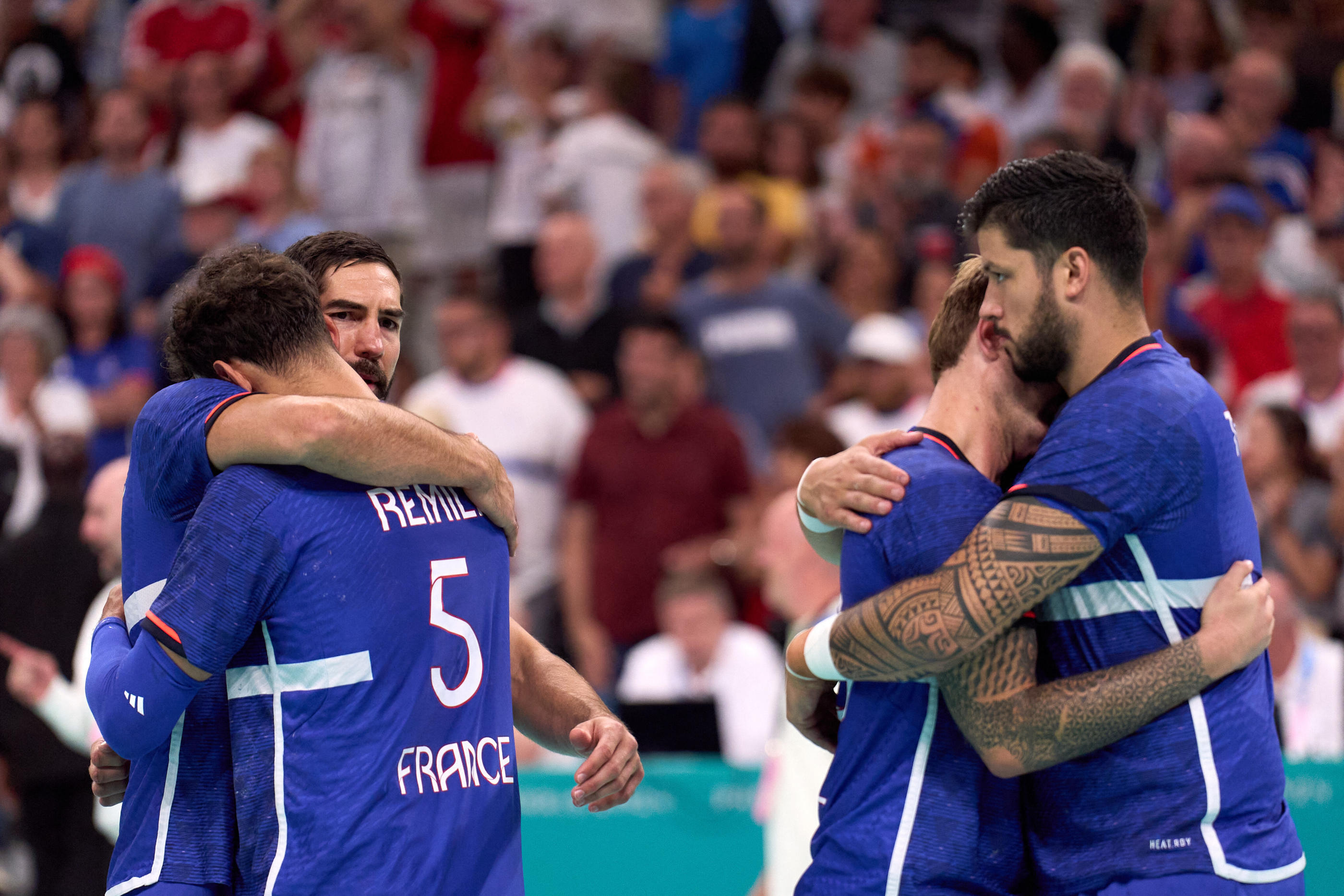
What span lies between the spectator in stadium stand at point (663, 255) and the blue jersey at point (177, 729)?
302 inches

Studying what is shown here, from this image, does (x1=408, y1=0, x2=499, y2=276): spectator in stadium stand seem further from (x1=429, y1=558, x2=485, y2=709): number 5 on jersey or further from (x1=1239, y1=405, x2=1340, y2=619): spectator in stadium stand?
(x1=429, y1=558, x2=485, y2=709): number 5 on jersey

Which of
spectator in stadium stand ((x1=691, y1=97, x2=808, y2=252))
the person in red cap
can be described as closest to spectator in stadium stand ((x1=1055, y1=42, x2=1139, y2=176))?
spectator in stadium stand ((x1=691, y1=97, x2=808, y2=252))

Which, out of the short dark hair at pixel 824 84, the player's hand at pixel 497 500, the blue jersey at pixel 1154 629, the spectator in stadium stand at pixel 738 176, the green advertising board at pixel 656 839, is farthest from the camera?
the short dark hair at pixel 824 84

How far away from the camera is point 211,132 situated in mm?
13383

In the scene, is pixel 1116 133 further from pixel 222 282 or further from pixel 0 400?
pixel 222 282

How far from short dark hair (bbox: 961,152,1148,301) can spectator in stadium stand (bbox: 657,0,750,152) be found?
10.2m

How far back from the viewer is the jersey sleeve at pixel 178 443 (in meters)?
3.43

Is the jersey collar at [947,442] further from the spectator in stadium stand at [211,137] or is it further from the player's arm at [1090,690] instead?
the spectator in stadium stand at [211,137]

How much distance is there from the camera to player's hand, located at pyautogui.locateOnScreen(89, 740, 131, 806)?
379 centimetres

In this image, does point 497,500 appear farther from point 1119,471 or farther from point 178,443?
point 1119,471

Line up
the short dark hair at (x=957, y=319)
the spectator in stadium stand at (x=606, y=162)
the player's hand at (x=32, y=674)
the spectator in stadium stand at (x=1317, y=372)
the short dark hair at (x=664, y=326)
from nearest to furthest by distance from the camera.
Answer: the short dark hair at (x=957, y=319), the player's hand at (x=32, y=674), the spectator in stadium stand at (x=1317, y=372), the short dark hair at (x=664, y=326), the spectator in stadium stand at (x=606, y=162)

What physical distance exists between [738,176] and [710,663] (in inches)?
184

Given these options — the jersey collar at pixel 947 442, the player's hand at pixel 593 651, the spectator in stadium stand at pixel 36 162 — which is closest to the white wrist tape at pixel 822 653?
the jersey collar at pixel 947 442

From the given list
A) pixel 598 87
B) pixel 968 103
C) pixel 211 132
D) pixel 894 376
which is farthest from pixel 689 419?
pixel 211 132
